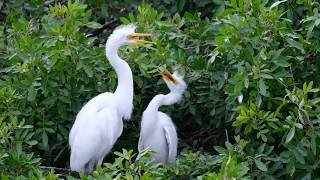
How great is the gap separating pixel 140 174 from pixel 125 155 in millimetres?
127

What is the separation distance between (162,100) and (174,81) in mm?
142

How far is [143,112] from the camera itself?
508 cm

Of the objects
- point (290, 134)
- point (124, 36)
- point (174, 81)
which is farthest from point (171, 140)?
point (290, 134)

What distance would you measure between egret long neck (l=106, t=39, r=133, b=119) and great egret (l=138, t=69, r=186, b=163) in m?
0.17

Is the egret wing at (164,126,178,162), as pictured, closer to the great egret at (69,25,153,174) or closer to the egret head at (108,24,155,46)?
the great egret at (69,25,153,174)

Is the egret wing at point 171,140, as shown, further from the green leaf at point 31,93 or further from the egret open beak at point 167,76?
the green leaf at point 31,93

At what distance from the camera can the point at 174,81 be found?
15.8 feet

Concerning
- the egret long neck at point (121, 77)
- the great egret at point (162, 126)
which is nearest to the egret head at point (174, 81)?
the great egret at point (162, 126)

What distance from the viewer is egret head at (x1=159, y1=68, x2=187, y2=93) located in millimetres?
4824

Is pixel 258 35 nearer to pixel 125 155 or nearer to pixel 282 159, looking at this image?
pixel 282 159

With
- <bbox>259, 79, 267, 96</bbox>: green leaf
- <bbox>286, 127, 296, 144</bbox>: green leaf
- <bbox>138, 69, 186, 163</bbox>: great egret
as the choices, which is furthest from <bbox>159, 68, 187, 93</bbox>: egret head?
<bbox>286, 127, 296, 144</bbox>: green leaf

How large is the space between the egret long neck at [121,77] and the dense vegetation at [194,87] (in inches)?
5.6

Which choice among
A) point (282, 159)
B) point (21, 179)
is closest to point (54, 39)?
point (21, 179)

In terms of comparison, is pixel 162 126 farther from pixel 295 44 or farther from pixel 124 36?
pixel 295 44
